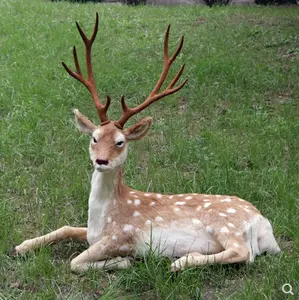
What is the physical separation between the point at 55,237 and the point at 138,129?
2.90 feet

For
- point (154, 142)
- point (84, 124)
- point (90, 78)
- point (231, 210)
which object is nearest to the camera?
point (231, 210)

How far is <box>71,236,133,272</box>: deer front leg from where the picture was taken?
12.2 feet

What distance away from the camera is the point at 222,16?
1273 centimetres

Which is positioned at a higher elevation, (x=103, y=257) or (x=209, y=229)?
(x=209, y=229)

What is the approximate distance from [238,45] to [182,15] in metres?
3.57

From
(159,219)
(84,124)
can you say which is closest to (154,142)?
(84,124)

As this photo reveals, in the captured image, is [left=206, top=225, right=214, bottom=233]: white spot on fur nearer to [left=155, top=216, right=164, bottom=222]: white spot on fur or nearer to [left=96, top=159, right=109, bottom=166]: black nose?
[left=155, top=216, right=164, bottom=222]: white spot on fur

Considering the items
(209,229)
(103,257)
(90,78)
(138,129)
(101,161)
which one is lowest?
(103,257)

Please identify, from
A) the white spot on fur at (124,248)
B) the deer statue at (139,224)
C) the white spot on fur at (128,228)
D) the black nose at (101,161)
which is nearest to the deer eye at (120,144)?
the deer statue at (139,224)

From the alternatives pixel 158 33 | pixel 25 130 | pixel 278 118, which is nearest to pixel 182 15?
pixel 158 33

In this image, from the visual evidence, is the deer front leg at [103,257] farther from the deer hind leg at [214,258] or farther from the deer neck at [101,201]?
the deer hind leg at [214,258]

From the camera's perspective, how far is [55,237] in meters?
4.01

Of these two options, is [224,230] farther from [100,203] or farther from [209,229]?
[100,203]

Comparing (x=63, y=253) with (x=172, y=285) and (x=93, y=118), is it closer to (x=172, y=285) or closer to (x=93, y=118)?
(x=172, y=285)
